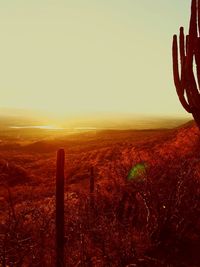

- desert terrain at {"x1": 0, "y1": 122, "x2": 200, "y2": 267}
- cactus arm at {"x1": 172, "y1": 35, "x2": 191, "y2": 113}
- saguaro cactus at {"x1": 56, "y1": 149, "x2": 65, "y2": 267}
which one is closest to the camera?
saguaro cactus at {"x1": 56, "y1": 149, "x2": 65, "y2": 267}

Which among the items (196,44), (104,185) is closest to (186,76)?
(196,44)

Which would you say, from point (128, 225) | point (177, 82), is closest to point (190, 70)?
point (177, 82)

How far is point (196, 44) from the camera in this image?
387 inches

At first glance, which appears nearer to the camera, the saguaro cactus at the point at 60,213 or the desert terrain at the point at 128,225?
the saguaro cactus at the point at 60,213

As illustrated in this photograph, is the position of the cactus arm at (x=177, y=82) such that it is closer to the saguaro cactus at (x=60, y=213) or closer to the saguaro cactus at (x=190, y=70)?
Answer: the saguaro cactus at (x=190, y=70)

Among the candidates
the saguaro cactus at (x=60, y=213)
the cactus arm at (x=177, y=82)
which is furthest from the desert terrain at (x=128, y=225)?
the cactus arm at (x=177, y=82)

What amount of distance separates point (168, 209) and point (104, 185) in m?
4.59

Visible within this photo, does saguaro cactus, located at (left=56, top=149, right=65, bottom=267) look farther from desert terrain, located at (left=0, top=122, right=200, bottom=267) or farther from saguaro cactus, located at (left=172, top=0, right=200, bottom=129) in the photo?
saguaro cactus, located at (left=172, top=0, right=200, bottom=129)

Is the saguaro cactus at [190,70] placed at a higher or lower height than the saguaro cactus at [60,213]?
higher

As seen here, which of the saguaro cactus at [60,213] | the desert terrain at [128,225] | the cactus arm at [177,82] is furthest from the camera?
the cactus arm at [177,82]

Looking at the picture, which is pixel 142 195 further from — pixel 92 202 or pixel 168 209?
pixel 92 202

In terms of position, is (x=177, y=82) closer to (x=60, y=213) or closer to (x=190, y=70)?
(x=190, y=70)

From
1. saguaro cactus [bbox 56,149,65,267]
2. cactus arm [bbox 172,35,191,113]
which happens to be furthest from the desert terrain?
cactus arm [bbox 172,35,191,113]

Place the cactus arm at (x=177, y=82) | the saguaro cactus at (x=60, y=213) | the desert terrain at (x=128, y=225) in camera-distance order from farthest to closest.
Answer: the cactus arm at (x=177, y=82) → the desert terrain at (x=128, y=225) → the saguaro cactus at (x=60, y=213)
